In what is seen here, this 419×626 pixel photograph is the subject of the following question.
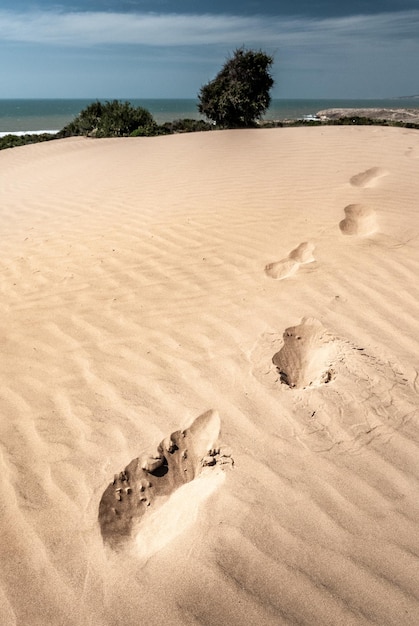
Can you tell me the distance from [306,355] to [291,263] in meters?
1.27

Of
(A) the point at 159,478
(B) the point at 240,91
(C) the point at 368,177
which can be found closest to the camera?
(A) the point at 159,478

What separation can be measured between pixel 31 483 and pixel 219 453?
36.9 inches

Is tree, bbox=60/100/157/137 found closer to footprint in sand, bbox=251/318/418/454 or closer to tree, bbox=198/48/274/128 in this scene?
tree, bbox=198/48/274/128

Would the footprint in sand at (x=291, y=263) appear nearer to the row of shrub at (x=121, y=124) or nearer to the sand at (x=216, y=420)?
the sand at (x=216, y=420)

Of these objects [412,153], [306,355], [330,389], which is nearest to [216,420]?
[330,389]

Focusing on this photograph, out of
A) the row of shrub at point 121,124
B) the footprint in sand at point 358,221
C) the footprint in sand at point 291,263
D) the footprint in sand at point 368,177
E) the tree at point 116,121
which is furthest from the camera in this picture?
the tree at point 116,121

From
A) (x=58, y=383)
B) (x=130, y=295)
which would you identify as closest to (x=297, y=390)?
(x=58, y=383)

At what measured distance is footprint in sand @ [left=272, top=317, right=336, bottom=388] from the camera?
8.49 feet

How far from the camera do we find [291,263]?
3.82 meters

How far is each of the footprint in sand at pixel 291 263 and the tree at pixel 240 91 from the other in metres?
15.4

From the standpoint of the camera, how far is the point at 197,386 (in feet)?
8.41

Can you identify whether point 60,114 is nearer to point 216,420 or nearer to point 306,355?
point 306,355

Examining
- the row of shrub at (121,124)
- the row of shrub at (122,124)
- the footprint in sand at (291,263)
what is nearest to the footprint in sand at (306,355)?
the footprint in sand at (291,263)

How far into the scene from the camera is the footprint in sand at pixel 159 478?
1.89m
